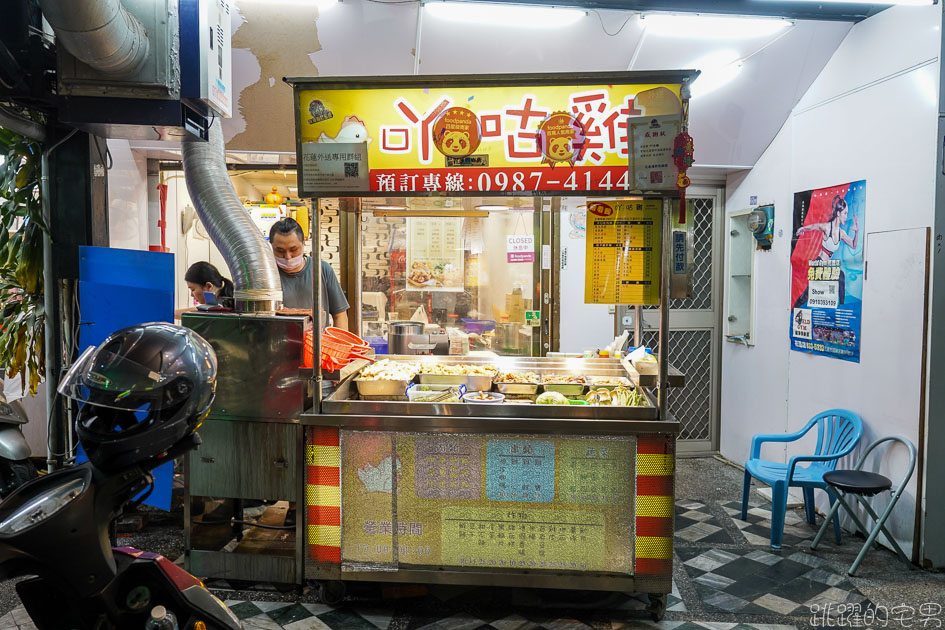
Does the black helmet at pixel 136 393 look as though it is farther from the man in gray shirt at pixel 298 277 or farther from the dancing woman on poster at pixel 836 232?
the dancing woman on poster at pixel 836 232

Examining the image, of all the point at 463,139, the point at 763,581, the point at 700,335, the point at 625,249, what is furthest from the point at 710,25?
the point at 763,581

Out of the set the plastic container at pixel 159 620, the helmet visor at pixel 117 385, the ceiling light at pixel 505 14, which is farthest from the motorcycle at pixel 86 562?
the ceiling light at pixel 505 14

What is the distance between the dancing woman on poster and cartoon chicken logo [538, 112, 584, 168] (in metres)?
2.34

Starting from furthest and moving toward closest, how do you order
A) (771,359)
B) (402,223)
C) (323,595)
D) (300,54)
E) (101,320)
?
1. (402,223)
2. (771,359)
3. (300,54)
4. (101,320)
5. (323,595)

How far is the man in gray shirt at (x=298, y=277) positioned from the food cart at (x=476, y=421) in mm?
1206

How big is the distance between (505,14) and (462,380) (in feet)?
8.49

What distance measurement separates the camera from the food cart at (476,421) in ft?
9.89

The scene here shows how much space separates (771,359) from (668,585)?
9.20ft

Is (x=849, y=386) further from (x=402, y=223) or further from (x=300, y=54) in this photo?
(x=300, y=54)

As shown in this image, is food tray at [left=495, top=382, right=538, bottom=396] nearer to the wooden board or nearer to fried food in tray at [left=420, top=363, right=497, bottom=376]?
fried food in tray at [left=420, top=363, right=497, bottom=376]

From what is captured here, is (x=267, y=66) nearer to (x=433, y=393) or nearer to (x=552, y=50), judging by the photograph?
(x=552, y=50)

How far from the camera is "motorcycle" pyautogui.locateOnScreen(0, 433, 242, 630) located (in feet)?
4.58

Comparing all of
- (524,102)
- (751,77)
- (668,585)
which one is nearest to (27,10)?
(524,102)

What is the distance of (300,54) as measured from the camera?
4.55 m
